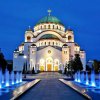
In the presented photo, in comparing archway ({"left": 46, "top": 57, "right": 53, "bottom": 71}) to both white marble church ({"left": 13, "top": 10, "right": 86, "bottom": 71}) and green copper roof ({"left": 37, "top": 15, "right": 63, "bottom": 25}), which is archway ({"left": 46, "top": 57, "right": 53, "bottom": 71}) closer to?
white marble church ({"left": 13, "top": 10, "right": 86, "bottom": 71})

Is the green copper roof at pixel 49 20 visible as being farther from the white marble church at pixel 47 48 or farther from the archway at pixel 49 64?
the archway at pixel 49 64

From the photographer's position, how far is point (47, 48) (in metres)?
80.1

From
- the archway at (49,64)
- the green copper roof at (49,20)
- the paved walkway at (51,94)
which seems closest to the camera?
the paved walkway at (51,94)

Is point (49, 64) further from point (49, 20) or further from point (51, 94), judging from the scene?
point (51, 94)

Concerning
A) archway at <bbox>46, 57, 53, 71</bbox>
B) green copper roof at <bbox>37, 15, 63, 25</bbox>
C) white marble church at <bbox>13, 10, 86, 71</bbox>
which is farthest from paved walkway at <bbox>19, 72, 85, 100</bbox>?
green copper roof at <bbox>37, 15, 63, 25</bbox>

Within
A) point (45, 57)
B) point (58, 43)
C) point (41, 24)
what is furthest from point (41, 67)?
point (41, 24)

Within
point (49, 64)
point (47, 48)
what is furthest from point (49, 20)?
point (49, 64)

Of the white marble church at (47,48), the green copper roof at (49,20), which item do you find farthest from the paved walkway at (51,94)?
the green copper roof at (49,20)

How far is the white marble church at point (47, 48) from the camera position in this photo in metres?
80.1

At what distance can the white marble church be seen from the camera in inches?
Answer: 3152

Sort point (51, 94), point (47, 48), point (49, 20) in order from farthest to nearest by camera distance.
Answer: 1. point (49, 20)
2. point (47, 48)
3. point (51, 94)

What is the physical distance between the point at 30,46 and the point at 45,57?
4664mm

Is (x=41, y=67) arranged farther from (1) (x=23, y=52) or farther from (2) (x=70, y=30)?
(2) (x=70, y=30)

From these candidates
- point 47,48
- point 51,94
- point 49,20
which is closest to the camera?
point 51,94
